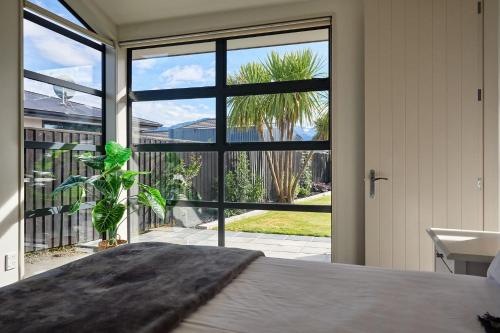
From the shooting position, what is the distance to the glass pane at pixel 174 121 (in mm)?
3598

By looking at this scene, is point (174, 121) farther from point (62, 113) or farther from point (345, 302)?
point (345, 302)

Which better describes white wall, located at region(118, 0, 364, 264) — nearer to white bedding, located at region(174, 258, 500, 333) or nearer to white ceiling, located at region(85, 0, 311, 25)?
white ceiling, located at region(85, 0, 311, 25)

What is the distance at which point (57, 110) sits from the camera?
323 centimetres

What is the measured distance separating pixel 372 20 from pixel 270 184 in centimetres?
159

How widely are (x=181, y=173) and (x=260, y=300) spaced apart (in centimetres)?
263

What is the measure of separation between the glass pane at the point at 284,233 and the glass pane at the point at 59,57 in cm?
191

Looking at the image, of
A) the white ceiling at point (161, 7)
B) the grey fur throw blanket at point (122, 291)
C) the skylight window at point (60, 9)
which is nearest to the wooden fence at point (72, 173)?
the skylight window at point (60, 9)

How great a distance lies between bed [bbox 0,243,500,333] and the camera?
100 cm

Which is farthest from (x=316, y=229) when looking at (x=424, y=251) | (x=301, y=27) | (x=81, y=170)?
(x=81, y=170)

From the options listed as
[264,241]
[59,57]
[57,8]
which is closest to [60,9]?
[57,8]

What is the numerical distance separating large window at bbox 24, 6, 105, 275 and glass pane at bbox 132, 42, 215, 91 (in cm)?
39

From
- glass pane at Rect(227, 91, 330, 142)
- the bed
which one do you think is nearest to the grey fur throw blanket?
the bed

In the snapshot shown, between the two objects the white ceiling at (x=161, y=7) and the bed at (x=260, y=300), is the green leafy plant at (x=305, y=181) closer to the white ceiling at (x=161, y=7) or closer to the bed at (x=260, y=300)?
the white ceiling at (x=161, y=7)

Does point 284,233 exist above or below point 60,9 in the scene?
below
